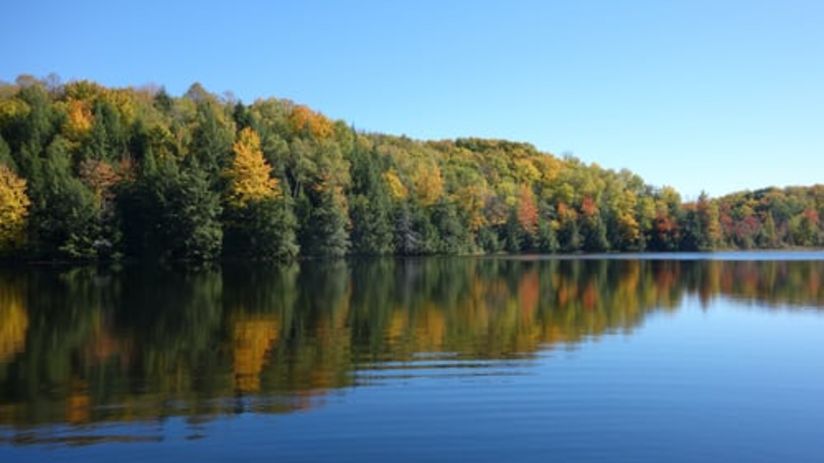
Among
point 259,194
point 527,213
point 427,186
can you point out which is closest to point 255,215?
point 259,194

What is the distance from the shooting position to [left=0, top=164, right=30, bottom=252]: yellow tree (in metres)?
63.8

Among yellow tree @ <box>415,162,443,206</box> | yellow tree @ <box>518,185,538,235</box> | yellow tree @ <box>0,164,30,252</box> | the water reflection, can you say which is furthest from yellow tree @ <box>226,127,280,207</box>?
yellow tree @ <box>518,185,538,235</box>

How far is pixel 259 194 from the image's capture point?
2950 inches

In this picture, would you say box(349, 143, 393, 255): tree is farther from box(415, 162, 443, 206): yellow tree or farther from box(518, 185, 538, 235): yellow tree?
box(518, 185, 538, 235): yellow tree

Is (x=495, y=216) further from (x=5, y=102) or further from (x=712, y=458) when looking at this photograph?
(x=712, y=458)

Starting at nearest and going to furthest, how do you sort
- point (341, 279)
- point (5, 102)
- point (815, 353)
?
point (815, 353), point (341, 279), point (5, 102)

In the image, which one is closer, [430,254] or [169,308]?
[169,308]

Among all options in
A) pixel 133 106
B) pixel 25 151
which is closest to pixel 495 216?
pixel 133 106

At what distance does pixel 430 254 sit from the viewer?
10075 cm

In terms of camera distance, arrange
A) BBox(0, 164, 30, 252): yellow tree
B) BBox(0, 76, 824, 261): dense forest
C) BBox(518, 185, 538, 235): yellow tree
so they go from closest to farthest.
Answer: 1. BBox(0, 164, 30, 252): yellow tree
2. BBox(0, 76, 824, 261): dense forest
3. BBox(518, 185, 538, 235): yellow tree

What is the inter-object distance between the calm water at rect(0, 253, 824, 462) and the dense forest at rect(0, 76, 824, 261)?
134 feet

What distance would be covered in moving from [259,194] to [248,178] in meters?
2.09

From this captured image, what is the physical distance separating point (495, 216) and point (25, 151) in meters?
64.3

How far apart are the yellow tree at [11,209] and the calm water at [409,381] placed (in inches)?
1537
